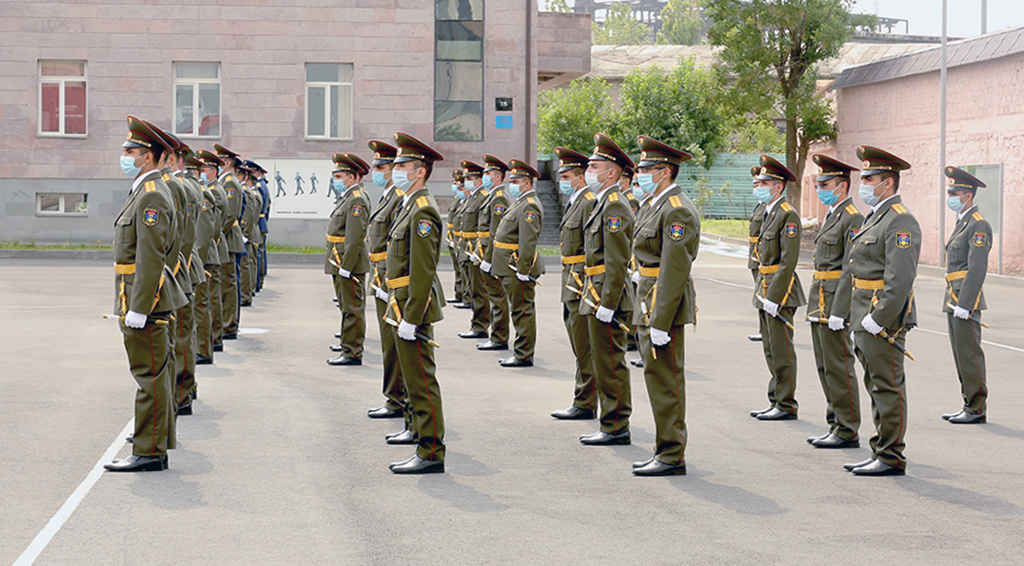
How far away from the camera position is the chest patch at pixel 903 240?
23.6 feet

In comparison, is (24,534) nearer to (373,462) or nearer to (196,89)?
(373,462)

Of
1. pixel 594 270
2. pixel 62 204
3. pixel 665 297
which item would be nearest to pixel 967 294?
pixel 594 270

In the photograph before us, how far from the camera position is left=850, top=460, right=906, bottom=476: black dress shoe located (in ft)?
23.6

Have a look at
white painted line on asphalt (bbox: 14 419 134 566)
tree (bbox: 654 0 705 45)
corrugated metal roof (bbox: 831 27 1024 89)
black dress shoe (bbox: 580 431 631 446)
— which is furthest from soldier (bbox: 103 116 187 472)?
tree (bbox: 654 0 705 45)

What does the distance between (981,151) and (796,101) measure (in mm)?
7037

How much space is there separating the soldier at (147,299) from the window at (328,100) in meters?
22.0

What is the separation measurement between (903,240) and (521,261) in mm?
5328

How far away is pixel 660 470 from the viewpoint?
7109mm

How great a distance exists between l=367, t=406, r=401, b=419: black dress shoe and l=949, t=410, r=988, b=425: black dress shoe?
4.49m

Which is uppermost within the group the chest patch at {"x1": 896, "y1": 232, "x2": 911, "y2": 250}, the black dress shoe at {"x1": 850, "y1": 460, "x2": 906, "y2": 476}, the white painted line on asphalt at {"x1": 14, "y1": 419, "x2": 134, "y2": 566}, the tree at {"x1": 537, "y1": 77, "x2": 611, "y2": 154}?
the tree at {"x1": 537, "y1": 77, "x2": 611, "y2": 154}

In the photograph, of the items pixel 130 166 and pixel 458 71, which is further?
pixel 458 71

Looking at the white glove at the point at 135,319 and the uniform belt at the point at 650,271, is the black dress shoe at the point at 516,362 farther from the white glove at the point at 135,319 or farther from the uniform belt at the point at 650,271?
the white glove at the point at 135,319

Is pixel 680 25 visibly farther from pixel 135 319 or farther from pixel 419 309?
pixel 135 319

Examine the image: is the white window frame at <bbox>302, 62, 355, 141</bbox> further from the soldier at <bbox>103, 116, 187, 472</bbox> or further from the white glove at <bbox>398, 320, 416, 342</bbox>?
the white glove at <bbox>398, 320, 416, 342</bbox>
